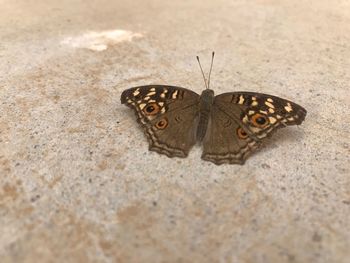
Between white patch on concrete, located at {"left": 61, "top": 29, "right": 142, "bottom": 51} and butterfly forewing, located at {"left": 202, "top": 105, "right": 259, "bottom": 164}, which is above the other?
butterfly forewing, located at {"left": 202, "top": 105, "right": 259, "bottom": 164}

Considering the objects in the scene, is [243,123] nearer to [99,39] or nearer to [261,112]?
[261,112]

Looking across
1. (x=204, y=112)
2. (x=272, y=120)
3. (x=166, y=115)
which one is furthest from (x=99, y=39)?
(x=272, y=120)

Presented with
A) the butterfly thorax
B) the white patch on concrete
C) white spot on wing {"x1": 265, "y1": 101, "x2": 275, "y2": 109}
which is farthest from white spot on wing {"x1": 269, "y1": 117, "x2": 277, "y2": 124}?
the white patch on concrete

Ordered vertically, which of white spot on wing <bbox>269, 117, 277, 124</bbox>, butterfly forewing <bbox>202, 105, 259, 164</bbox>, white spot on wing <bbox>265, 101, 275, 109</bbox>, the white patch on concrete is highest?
white spot on wing <bbox>265, 101, 275, 109</bbox>

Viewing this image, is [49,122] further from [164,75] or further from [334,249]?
[334,249]

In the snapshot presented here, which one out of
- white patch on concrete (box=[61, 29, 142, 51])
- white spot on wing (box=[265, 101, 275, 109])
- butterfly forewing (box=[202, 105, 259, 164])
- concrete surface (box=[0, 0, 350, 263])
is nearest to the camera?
concrete surface (box=[0, 0, 350, 263])

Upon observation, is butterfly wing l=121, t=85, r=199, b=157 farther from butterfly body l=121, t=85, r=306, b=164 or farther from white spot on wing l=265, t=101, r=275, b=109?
white spot on wing l=265, t=101, r=275, b=109

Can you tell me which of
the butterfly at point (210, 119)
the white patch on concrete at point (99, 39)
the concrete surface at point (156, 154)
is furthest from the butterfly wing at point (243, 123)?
the white patch on concrete at point (99, 39)
